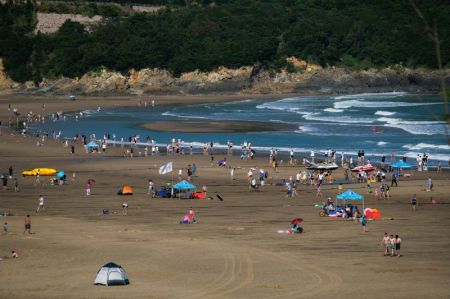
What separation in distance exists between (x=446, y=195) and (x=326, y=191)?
602 cm

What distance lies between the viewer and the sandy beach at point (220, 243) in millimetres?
27000

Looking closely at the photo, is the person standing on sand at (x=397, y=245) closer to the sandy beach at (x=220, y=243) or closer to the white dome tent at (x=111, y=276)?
the sandy beach at (x=220, y=243)

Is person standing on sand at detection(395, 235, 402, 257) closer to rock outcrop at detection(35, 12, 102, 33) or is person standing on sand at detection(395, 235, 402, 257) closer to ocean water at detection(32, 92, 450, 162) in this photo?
ocean water at detection(32, 92, 450, 162)

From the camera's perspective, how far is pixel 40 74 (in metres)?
146

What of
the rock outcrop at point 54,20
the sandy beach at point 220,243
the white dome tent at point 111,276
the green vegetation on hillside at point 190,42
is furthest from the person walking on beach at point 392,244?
the rock outcrop at point 54,20

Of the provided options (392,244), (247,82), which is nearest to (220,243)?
(392,244)

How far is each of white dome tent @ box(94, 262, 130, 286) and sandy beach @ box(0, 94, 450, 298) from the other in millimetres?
250

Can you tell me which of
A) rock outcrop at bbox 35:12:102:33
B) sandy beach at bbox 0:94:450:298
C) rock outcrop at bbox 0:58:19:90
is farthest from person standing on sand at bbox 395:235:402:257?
rock outcrop at bbox 35:12:102:33

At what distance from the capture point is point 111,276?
88.6ft

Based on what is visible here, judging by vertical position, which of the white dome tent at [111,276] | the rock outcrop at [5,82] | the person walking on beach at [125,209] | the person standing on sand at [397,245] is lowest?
the white dome tent at [111,276]

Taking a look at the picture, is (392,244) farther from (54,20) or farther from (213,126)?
(54,20)

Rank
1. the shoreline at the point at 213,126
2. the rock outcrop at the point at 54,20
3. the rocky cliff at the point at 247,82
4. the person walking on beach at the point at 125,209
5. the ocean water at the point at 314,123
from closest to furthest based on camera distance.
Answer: the person walking on beach at the point at 125,209 → the ocean water at the point at 314,123 → the shoreline at the point at 213,126 → the rocky cliff at the point at 247,82 → the rock outcrop at the point at 54,20

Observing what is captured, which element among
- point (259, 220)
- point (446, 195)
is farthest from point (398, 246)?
point (446, 195)

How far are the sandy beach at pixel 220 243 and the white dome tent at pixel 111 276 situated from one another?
25 centimetres
